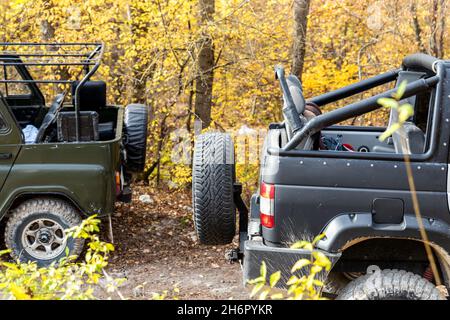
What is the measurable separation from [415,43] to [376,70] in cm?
101

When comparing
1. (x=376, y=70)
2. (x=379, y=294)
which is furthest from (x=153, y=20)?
(x=379, y=294)

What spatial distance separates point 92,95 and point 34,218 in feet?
7.19

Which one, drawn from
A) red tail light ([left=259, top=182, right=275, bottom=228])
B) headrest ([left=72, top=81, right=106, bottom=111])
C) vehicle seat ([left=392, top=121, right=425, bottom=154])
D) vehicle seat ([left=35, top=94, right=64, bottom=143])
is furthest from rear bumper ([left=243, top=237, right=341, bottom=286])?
headrest ([left=72, top=81, right=106, bottom=111])

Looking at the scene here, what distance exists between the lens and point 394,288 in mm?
3736

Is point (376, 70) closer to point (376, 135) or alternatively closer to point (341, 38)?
point (341, 38)

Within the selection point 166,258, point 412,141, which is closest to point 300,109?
point 412,141

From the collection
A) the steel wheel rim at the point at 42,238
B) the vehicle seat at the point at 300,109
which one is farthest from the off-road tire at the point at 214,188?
the steel wheel rim at the point at 42,238

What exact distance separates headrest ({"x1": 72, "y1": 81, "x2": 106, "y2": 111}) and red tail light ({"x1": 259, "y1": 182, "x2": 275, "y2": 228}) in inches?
169

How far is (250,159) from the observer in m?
10.2

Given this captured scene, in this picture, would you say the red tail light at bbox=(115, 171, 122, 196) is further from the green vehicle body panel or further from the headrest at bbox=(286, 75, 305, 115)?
the headrest at bbox=(286, 75, 305, 115)

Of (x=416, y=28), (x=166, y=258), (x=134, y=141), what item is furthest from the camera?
A: (x=416, y=28)

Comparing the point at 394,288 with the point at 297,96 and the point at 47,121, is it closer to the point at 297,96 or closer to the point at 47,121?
the point at 297,96

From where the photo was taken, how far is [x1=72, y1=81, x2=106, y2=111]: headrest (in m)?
7.73

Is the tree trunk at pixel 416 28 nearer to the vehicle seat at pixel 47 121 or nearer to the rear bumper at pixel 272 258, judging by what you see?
the vehicle seat at pixel 47 121
